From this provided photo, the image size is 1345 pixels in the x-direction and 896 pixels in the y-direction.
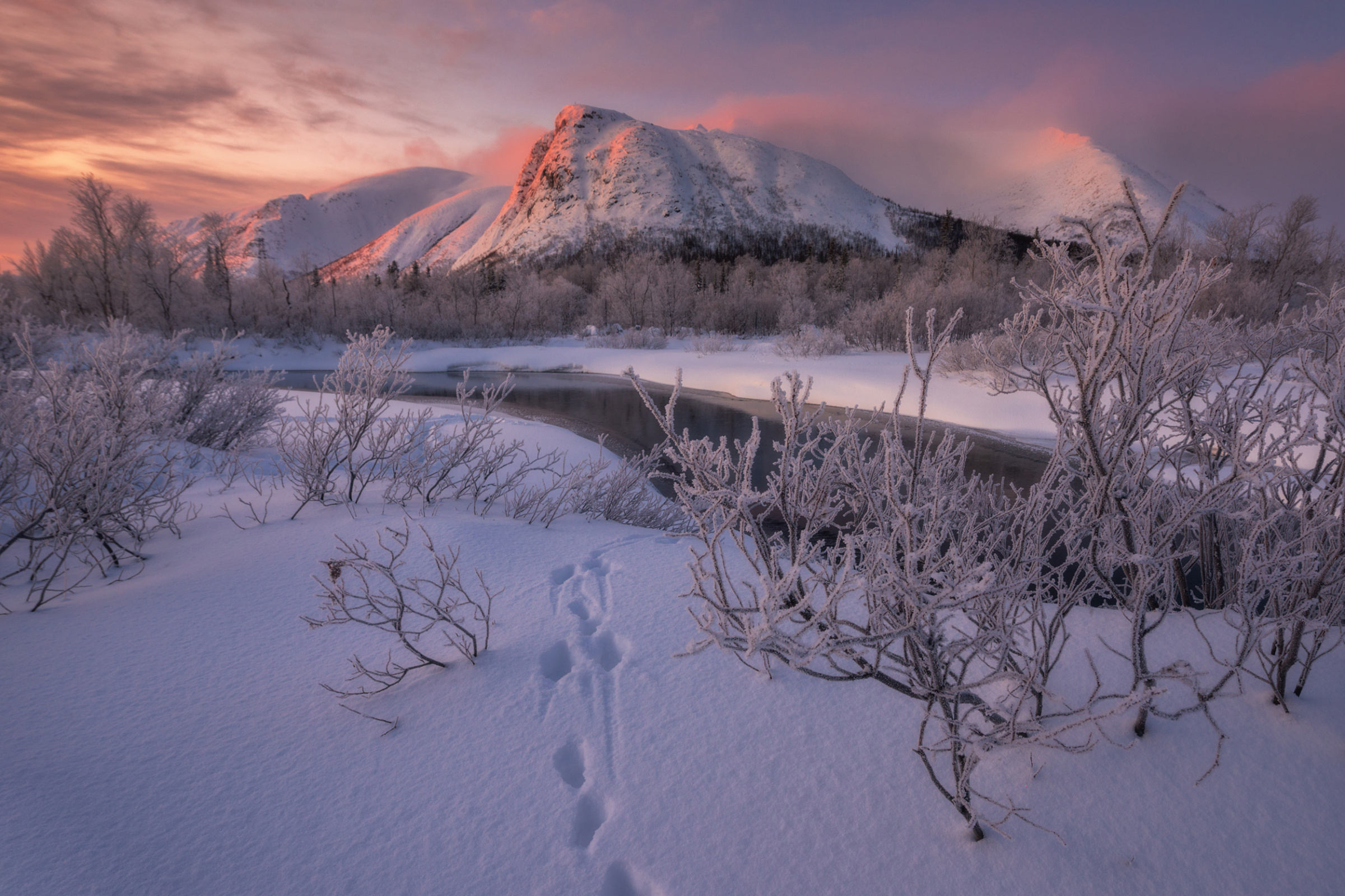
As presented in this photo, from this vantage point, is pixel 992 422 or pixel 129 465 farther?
pixel 992 422

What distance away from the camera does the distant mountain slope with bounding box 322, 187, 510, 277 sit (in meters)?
144

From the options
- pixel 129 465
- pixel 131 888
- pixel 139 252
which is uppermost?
pixel 139 252

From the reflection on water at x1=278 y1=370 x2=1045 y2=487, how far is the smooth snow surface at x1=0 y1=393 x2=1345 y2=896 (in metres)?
5.41

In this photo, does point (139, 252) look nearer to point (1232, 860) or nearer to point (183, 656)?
point (183, 656)

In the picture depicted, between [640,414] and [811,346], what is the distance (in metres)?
9.61

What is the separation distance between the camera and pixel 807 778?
6.29ft

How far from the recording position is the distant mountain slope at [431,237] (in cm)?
14450

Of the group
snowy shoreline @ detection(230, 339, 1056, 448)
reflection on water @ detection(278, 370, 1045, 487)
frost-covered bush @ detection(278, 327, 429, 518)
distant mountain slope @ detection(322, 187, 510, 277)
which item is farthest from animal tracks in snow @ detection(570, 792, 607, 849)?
distant mountain slope @ detection(322, 187, 510, 277)

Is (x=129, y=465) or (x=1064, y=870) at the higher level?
(x=129, y=465)

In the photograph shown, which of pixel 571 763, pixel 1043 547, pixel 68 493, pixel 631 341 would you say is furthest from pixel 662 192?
pixel 571 763

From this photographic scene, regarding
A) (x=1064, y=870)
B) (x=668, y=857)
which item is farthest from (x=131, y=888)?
(x=1064, y=870)

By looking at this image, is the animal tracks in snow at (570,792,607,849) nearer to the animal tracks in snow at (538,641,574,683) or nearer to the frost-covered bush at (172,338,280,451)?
the animal tracks in snow at (538,641,574,683)

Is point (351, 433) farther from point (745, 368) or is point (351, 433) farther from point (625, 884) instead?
point (745, 368)

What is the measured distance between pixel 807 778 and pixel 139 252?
38.0 metres
